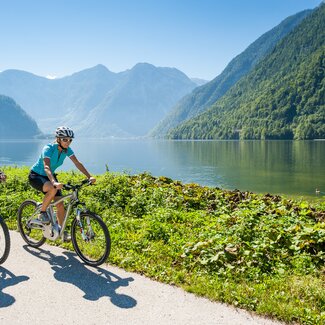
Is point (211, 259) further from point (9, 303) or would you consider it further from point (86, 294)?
point (9, 303)

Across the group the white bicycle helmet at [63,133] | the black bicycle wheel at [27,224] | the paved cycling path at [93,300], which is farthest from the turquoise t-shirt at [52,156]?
the paved cycling path at [93,300]

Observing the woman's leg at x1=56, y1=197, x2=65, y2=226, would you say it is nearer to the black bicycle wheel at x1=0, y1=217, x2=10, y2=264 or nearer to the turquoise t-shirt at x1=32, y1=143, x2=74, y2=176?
the turquoise t-shirt at x1=32, y1=143, x2=74, y2=176

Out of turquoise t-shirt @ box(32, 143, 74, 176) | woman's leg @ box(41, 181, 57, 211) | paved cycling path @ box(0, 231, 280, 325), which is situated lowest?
paved cycling path @ box(0, 231, 280, 325)

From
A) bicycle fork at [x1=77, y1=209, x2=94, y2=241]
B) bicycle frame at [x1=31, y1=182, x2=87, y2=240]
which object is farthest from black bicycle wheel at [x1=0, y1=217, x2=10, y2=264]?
bicycle fork at [x1=77, y1=209, x2=94, y2=241]

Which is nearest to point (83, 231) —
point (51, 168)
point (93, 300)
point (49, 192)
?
point (49, 192)

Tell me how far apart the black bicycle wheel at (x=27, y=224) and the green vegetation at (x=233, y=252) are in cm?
201

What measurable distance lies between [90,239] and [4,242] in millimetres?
1927

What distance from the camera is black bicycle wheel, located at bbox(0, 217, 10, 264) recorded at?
816 centimetres

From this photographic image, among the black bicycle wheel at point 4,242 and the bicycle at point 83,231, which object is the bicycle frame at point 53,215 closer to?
the bicycle at point 83,231

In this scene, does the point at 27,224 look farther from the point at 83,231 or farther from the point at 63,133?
the point at 63,133

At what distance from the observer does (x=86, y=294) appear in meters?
6.79

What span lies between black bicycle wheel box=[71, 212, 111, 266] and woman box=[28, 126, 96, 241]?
36cm

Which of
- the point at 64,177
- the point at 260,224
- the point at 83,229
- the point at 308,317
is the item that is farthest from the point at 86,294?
the point at 64,177

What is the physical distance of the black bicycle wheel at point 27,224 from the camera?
31.8ft
